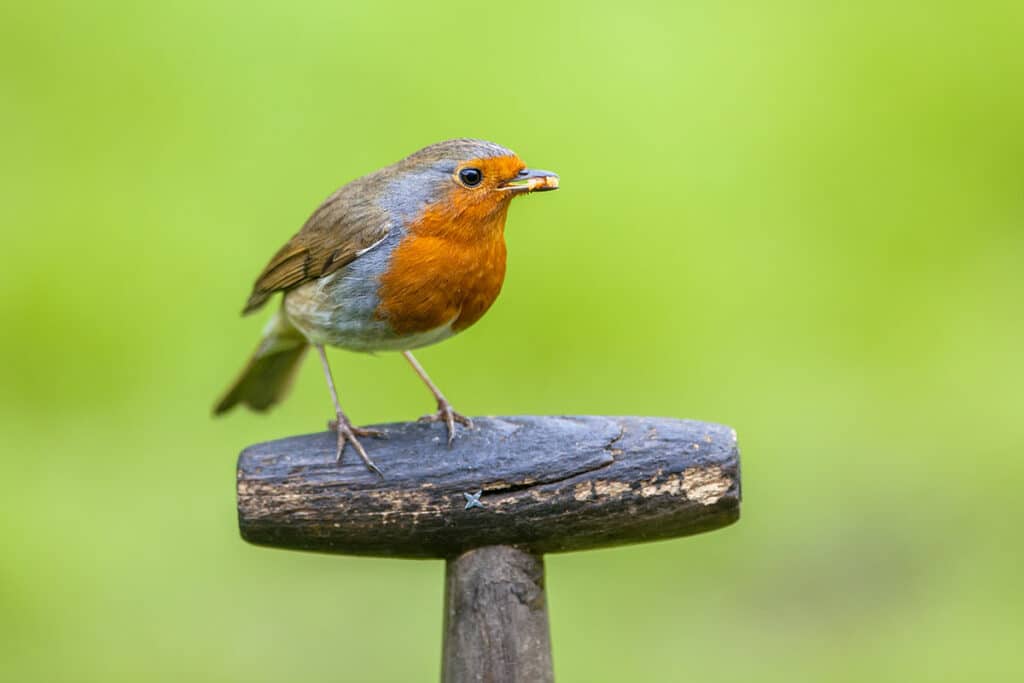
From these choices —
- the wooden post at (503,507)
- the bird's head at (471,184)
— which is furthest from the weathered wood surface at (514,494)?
the bird's head at (471,184)

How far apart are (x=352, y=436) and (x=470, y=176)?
2.80 feet

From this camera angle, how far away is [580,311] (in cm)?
746

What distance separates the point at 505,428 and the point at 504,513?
1.07ft

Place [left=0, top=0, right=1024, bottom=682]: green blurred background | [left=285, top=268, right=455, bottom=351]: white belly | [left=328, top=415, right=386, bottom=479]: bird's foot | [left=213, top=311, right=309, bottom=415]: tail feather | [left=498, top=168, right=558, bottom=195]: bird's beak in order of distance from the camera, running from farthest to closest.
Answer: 1. [left=0, top=0, right=1024, bottom=682]: green blurred background
2. [left=213, top=311, right=309, bottom=415]: tail feather
3. [left=285, top=268, right=455, bottom=351]: white belly
4. [left=498, top=168, right=558, bottom=195]: bird's beak
5. [left=328, top=415, right=386, bottom=479]: bird's foot

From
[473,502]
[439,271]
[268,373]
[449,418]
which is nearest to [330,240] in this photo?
[439,271]

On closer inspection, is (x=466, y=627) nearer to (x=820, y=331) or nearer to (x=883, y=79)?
(x=820, y=331)

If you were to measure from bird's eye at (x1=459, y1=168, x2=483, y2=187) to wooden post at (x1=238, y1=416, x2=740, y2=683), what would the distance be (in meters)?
0.80

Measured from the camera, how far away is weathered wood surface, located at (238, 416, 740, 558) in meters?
3.88

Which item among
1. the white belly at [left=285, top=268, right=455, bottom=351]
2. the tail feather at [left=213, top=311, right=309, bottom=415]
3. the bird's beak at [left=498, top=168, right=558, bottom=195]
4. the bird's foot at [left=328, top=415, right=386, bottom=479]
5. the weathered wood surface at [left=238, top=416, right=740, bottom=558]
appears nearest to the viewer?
the weathered wood surface at [left=238, top=416, right=740, bottom=558]

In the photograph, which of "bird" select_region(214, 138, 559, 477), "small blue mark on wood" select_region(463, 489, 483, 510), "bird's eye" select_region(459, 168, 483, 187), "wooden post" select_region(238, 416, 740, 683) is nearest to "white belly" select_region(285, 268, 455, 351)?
"bird" select_region(214, 138, 559, 477)

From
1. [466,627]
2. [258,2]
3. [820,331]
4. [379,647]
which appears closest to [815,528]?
[820,331]

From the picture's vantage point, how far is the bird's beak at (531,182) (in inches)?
166

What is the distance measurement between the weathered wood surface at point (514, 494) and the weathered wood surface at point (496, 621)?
55 mm

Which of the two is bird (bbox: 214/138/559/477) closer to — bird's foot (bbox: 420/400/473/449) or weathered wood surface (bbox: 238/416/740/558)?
bird's foot (bbox: 420/400/473/449)
